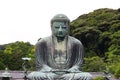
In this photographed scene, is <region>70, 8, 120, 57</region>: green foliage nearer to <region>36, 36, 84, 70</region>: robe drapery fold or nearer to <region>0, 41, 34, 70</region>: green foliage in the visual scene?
<region>0, 41, 34, 70</region>: green foliage

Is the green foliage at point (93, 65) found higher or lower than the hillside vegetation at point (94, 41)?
lower

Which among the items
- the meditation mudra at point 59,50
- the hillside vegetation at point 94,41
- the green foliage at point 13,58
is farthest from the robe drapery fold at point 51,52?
the green foliage at point 13,58

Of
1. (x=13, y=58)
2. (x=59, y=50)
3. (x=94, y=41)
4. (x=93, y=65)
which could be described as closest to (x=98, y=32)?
(x=94, y=41)

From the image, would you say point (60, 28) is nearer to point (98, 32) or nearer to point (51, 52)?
point (51, 52)

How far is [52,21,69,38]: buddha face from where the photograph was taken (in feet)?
53.2

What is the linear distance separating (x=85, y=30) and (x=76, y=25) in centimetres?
462

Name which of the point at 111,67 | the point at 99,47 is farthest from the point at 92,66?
the point at 99,47

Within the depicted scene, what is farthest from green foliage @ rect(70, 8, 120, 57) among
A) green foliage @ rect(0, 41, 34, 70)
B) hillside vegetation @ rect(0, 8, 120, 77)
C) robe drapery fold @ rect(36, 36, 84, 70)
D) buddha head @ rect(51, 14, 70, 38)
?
buddha head @ rect(51, 14, 70, 38)

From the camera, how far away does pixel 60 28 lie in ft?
53.2

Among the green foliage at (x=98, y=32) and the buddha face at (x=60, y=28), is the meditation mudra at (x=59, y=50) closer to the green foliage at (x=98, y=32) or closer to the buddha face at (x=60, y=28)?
the buddha face at (x=60, y=28)

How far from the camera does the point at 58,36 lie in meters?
16.3

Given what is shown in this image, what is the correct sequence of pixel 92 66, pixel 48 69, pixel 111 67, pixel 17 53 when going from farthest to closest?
pixel 17 53 → pixel 92 66 → pixel 111 67 → pixel 48 69

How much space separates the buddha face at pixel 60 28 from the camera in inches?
639

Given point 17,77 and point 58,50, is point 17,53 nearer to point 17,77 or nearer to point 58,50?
point 17,77
